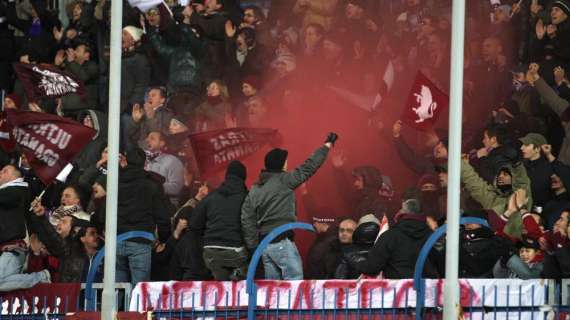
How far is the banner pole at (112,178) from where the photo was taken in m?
14.5

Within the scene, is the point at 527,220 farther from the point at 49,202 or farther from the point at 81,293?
the point at 49,202

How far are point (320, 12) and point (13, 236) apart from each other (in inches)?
217

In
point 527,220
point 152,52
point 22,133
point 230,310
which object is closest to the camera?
point 230,310

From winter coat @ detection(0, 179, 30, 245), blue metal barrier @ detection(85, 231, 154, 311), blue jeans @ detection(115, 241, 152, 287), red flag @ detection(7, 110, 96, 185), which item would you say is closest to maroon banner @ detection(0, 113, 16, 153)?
red flag @ detection(7, 110, 96, 185)

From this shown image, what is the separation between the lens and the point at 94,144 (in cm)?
1980

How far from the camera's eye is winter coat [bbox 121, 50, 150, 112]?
20.1 meters

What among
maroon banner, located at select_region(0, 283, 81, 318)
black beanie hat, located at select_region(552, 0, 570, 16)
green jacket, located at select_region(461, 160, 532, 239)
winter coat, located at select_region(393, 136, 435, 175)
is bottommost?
maroon banner, located at select_region(0, 283, 81, 318)

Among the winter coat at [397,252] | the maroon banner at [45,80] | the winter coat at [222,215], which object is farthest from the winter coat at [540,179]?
the maroon banner at [45,80]

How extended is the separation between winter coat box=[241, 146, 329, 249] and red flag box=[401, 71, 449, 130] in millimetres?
1685

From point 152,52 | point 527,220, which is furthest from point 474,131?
point 152,52

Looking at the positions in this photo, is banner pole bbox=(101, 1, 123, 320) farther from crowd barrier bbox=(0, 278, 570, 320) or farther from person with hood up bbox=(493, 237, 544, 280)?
person with hood up bbox=(493, 237, 544, 280)

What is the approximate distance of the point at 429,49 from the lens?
19.5m

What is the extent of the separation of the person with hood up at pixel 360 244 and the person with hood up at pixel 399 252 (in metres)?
0.53

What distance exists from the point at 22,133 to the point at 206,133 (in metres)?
2.14
